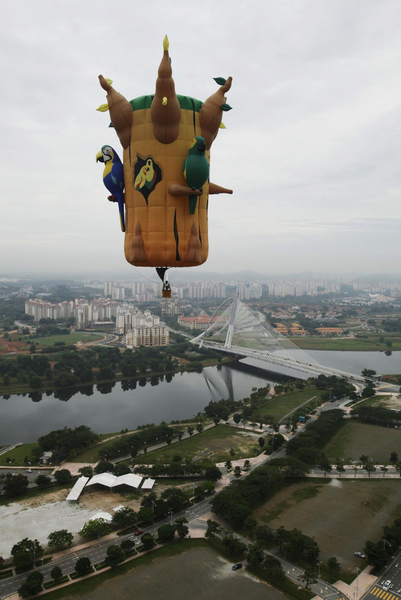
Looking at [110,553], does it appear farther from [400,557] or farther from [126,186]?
[126,186]

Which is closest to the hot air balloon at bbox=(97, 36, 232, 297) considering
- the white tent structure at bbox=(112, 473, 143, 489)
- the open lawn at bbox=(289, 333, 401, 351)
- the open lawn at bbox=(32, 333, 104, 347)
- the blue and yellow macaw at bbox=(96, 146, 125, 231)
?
the blue and yellow macaw at bbox=(96, 146, 125, 231)

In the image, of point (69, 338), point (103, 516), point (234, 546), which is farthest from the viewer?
point (69, 338)

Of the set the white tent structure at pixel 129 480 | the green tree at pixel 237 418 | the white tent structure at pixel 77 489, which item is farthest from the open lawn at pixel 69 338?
the white tent structure at pixel 129 480

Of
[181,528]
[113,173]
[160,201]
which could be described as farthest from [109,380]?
[160,201]

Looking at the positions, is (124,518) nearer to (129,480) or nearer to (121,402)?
(129,480)

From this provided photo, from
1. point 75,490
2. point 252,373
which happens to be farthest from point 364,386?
point 75,490
